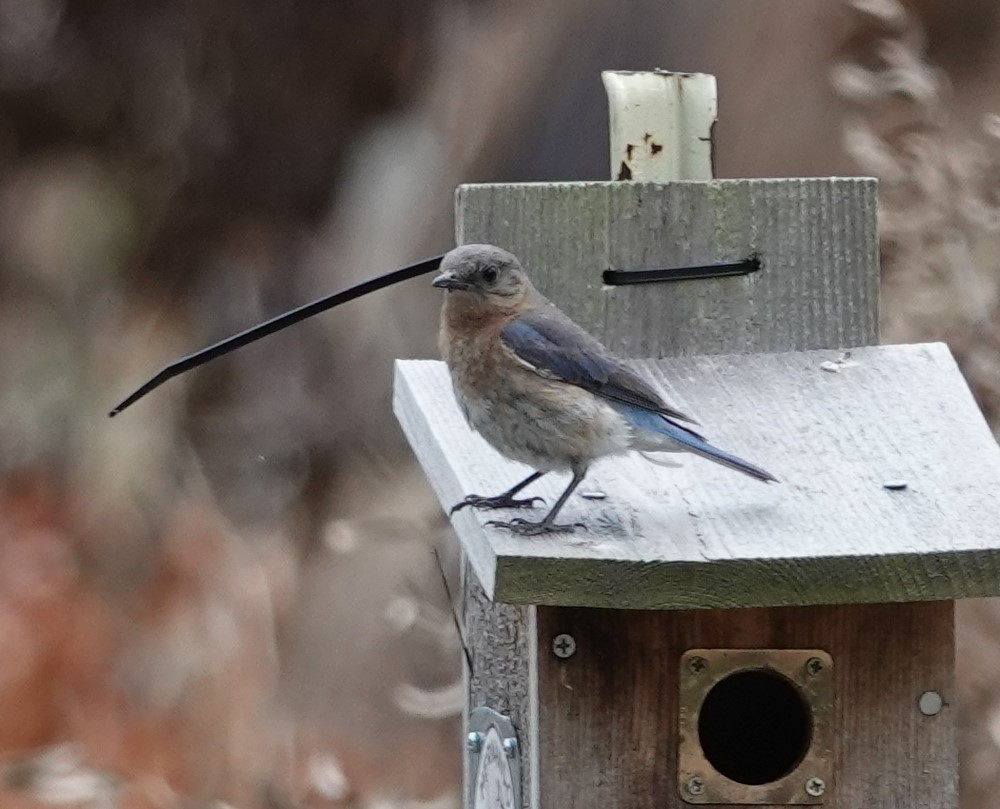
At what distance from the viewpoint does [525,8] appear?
4.16 m

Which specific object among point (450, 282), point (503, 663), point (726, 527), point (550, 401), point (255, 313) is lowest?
point (503, 663)

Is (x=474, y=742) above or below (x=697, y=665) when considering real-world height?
below

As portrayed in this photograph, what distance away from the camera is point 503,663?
2477 millimetres

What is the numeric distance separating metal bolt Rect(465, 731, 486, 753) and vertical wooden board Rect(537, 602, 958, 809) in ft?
2.06

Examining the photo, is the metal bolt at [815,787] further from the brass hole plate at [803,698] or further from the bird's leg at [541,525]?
the bird's leg at [541,525]

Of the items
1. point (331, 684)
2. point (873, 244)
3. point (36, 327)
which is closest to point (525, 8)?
point (36, 327)

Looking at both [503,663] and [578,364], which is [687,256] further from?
[503,663]

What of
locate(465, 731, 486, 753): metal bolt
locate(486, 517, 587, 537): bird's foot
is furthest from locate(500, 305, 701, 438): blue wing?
locate(465, 731, 486, 753): metal bolt

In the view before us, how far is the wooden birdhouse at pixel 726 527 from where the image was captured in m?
1.81

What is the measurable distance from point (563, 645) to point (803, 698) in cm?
27

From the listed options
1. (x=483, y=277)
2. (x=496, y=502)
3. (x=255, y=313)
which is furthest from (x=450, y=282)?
(x=255, y=313)

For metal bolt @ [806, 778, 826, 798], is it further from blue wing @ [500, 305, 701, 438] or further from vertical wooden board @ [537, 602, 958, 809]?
blue wing @ [500, 305, 701, 438]

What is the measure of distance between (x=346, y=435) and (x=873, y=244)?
1862 mm

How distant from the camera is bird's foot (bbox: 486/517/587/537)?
1.84 m
